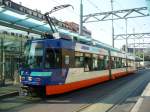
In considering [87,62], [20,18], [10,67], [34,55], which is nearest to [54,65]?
[34,55]

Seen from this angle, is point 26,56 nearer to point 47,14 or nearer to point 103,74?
point 47,14

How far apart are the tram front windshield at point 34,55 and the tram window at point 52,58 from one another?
285 millimetres

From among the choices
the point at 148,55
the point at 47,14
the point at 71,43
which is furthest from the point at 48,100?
the point at 148,55

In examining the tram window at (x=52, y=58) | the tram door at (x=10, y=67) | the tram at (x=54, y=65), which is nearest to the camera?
the tram at (x=54, y=65)

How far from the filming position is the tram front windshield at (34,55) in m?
15.1

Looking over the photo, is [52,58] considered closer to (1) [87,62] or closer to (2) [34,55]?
(2) [34,55]

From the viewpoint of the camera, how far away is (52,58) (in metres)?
15.1

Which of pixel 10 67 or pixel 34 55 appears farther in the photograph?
pixel 10 67

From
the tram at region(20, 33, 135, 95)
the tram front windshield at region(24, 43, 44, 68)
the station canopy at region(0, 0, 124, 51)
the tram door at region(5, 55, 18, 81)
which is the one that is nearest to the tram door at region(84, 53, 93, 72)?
the tram at region(20, 33, 135, 95)

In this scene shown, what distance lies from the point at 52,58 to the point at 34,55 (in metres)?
0.91

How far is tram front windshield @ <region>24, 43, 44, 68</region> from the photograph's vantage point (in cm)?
1506

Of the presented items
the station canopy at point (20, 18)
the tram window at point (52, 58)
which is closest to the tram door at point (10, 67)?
the station canopy at point (20, 18)

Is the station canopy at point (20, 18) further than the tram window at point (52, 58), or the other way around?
the station canopy at point (20, 18)

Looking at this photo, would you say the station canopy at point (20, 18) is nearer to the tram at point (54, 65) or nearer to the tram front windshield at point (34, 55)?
the tram at point (54, 65)
